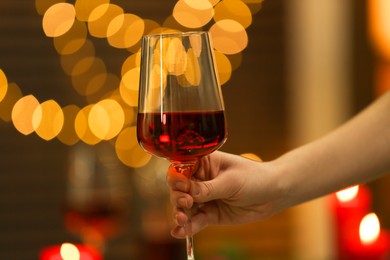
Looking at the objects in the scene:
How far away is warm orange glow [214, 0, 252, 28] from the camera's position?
12.3 ft

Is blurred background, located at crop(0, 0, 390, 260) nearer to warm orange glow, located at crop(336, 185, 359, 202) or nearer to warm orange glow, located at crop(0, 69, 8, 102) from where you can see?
warm orange glow, located at crop(0, 69, 8, 102)

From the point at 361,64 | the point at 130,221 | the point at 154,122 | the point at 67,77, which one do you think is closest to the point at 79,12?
the point at 67,77

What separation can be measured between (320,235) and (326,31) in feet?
2.80

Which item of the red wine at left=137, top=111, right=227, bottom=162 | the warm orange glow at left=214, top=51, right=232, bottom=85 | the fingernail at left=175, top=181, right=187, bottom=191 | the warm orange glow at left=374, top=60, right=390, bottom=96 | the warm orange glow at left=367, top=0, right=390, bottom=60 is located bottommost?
the fingernail at left=175, top=181, right=187, bottom=191

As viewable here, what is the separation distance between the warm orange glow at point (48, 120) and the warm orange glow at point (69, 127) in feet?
0.05

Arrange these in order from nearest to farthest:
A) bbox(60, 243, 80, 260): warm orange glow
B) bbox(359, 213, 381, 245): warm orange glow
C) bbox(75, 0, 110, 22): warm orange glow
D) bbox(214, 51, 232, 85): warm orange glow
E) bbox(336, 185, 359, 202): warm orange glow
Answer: bbox(60, 243, 80, 260): warm orange glow, bbox(359, 213, 381, 245): warm orange glow, bbox(336, 185, 359, 202): warm orange glow, bbox(75, 0, 110, 22): warm orange glow, bbox(214, 51, 232, 85): warm orange glow

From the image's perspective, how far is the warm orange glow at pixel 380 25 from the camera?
3758 mm

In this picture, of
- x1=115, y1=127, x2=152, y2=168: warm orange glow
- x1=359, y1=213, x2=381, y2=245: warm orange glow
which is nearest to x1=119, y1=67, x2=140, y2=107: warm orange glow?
x1=115, y1=127, x2=152, y2=168: warm orange glow

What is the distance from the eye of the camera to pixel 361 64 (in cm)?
384

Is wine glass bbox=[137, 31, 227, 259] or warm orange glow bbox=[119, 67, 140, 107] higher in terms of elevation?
warm orange glow bbox=[119, 67, 140, 107]

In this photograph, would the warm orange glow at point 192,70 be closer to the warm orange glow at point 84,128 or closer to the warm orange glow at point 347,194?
the warm orange glow at point 347,194

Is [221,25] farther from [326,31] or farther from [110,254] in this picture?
[110,254]

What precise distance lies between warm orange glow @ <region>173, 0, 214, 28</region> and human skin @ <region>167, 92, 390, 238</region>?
2.28 m

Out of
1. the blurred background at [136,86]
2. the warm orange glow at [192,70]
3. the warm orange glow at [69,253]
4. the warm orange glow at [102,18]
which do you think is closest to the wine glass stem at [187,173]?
the warm orange glow at [192,70]
